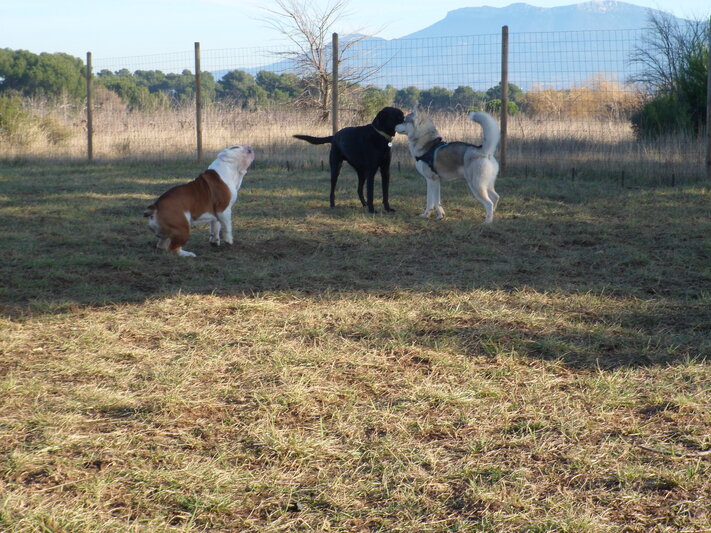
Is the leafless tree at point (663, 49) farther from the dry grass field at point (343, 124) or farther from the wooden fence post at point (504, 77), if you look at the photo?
the wooden fence post at point (504, 77)

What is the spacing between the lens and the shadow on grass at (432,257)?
421cm

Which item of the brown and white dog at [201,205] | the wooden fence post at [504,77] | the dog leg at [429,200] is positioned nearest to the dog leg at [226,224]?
the brown and white dog at [201,205]

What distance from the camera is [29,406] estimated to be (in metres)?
3.08

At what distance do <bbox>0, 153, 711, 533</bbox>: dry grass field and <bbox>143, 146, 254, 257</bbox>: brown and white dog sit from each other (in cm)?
20

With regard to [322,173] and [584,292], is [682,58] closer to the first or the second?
[322,173]

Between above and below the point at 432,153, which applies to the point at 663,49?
above

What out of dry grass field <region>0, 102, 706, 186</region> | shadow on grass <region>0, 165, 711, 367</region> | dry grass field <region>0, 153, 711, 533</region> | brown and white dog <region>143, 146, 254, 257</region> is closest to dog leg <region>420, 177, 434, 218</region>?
shadow on grass <region>0, 165, 711, 367</region>

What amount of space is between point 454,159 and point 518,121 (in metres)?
5.47

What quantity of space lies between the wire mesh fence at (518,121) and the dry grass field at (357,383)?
13.3ft

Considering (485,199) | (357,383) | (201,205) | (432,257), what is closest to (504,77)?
(485,199)

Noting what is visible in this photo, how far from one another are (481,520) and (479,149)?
551 cm

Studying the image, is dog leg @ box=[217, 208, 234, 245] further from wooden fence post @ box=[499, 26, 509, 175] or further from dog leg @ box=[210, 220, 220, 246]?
wooden fence post @ box=[499, 26, 509, 175]

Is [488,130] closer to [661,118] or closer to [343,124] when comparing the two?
[661,118]

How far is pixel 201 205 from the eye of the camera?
6.07 metres
